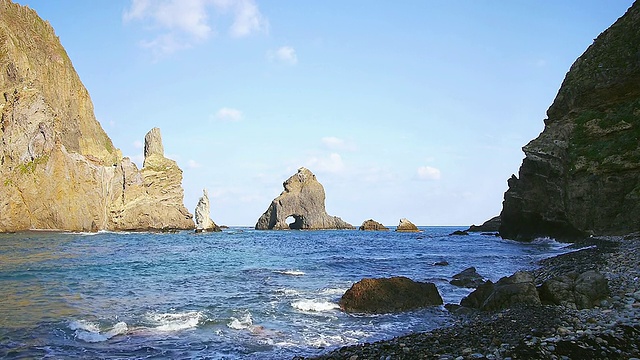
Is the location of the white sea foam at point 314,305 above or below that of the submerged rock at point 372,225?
below

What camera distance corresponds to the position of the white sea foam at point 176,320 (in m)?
14.3

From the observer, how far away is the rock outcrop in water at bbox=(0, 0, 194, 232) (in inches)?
3381

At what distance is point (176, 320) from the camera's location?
15.3 m

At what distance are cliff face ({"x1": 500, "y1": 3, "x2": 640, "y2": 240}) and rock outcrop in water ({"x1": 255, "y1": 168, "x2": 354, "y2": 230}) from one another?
97.9m

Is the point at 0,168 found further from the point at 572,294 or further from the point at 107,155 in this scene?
the point at 572,294

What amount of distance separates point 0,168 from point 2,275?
73.4 metres

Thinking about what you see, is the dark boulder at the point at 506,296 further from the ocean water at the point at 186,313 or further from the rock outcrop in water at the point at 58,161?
the rock outcrop in water at the point at 58,161

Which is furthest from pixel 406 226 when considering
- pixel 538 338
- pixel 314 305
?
pixel 538 338

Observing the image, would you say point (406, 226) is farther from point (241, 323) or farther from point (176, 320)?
point (176, 320)

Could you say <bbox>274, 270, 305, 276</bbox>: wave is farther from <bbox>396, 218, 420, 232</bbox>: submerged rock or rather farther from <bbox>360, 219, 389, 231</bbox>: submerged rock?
<bbox>360, 219, 389, 231</bbox>: submerged rock

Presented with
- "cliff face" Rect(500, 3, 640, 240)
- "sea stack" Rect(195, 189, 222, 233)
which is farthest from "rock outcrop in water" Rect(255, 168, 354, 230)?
"cliff face" Rect(500, 3, 640, 240)

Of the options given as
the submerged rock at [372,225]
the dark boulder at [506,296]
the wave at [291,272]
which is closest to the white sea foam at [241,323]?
the dark boulder at [506,296]

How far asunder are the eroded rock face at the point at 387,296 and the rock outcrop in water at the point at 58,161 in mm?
88387

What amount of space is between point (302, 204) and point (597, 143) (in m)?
110
